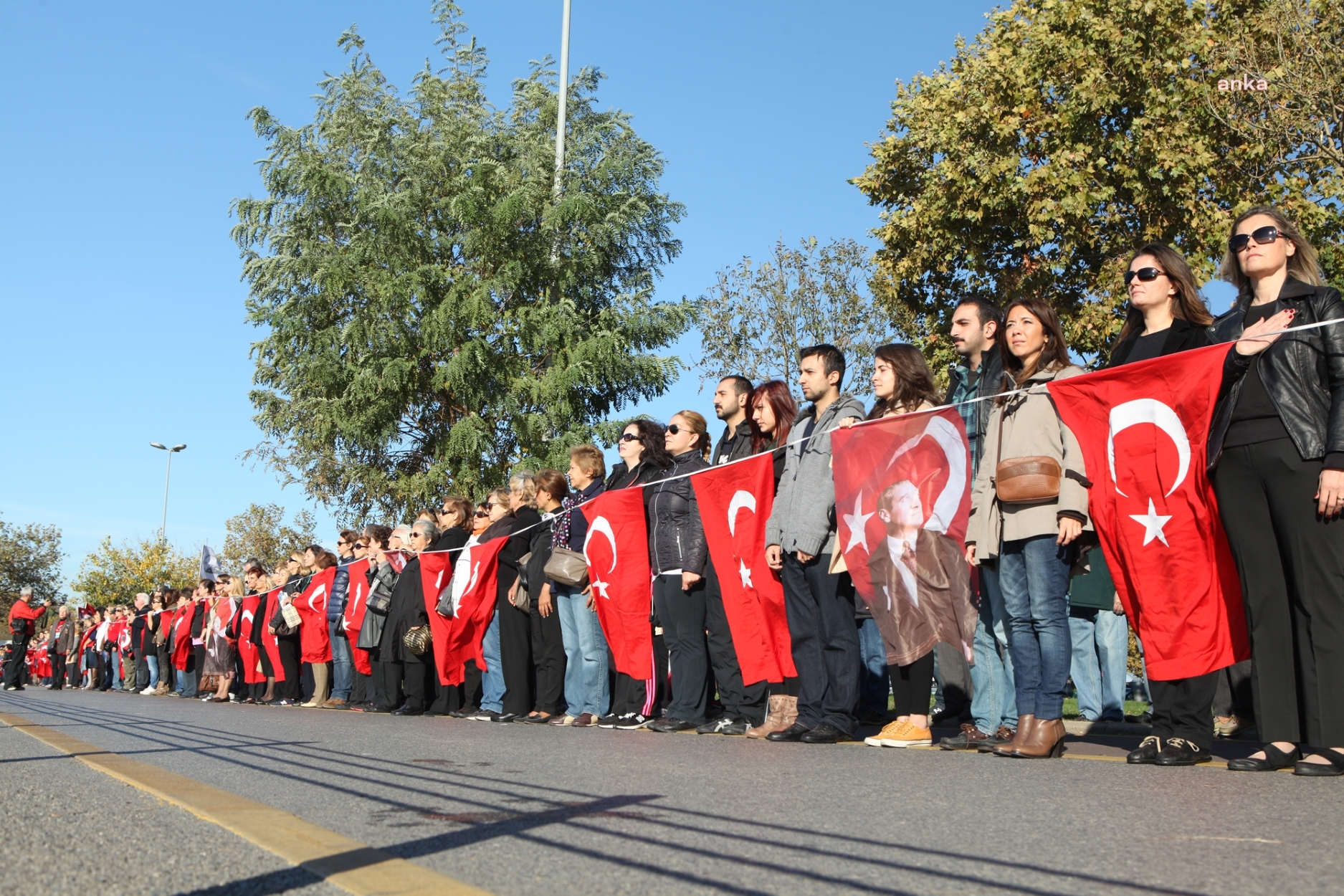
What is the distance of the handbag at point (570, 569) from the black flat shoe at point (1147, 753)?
202 inches

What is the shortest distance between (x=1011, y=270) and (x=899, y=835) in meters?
19.7

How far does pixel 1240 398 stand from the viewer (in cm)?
562

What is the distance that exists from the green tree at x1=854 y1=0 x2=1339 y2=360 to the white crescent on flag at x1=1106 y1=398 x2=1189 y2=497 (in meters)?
14.9

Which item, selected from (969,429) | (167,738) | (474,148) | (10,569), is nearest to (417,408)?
(474,148)

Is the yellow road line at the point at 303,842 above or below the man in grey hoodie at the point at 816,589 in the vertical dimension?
below

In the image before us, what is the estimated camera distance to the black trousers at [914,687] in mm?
7059

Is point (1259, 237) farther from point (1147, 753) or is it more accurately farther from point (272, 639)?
point (272, 639)

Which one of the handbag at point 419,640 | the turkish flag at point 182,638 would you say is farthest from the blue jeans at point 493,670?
the turkish flag at point 182,638

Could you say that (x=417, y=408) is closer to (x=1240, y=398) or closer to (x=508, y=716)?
(x=508, y=716)

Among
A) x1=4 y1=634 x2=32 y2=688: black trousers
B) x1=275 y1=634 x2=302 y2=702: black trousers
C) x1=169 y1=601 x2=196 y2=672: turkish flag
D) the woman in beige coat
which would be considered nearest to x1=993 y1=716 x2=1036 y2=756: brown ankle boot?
the woman in beige coat

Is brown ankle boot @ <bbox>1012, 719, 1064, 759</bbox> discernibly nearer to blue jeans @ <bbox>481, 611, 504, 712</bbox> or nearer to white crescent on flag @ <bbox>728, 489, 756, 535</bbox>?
white crescent on flag @ <bbox>728, 489, 756, 535</bbox>

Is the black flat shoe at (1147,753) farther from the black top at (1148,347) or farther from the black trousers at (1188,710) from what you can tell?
the black top at (1148,347)

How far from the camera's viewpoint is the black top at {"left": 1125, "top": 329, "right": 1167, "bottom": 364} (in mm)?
6312

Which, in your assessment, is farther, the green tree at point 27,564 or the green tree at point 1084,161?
the green tree at point 27,564
